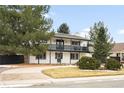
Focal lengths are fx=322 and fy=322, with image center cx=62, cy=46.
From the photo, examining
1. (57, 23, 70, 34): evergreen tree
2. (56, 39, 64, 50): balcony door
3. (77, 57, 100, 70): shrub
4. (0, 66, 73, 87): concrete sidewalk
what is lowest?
(0, 66, 73, 87): concrete sidewalk

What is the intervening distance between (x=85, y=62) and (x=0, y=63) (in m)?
16.6

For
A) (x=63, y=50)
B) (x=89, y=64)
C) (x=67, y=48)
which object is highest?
(x=67, y=48)

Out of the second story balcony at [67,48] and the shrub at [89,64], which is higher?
the second story balcony at [67,48]

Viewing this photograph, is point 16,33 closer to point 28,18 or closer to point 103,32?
point 28,18

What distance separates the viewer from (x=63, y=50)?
54125mm

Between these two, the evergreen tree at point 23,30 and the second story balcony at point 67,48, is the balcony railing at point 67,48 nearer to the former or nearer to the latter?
the second story balcony at point 67,48

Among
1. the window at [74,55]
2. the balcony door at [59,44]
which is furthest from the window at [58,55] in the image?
the window at [74,55]

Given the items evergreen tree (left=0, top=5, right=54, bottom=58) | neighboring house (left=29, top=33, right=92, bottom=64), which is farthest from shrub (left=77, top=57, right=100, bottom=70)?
neighboring house (left=29, top=33, right=92, bottom=64)

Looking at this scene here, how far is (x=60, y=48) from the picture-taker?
5350 cm

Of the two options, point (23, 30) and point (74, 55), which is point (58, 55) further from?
point (23, 30)

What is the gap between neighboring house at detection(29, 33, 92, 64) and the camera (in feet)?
171

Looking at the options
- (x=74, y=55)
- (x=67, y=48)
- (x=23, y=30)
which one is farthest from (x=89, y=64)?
(x=74, y=55)

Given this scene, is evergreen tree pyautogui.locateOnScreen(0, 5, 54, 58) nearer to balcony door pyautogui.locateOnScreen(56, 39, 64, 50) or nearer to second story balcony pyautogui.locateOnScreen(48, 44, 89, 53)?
second story balcony pyautogui.locateOnScreen(48, 44, 89, 53)

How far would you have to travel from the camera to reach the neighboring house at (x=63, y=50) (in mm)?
52253
